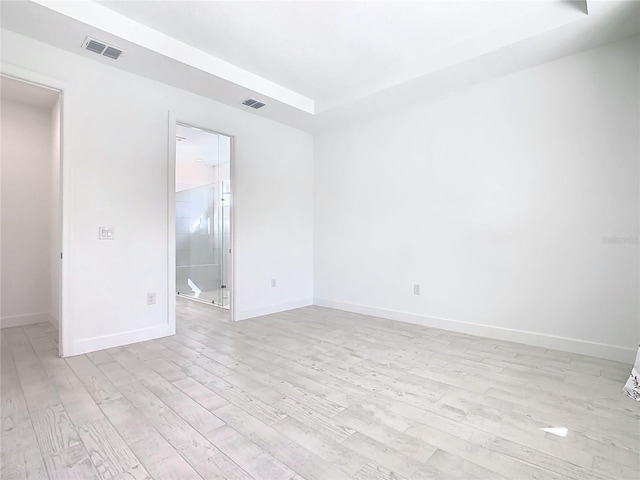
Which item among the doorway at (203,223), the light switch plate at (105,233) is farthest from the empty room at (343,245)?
the doorway at (203,223)

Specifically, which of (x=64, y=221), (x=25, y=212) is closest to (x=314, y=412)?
(x=64, y=221)

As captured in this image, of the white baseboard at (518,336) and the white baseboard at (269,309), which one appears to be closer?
the white baseboard at (518,336)

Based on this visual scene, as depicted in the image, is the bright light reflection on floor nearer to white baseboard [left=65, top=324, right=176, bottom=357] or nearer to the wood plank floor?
the wood plank floor

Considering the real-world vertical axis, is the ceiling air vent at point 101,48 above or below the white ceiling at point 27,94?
below

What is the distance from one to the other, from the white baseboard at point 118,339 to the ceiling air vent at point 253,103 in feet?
8.66

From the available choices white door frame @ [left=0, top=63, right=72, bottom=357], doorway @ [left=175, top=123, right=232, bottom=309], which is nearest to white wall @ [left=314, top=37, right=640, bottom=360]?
doorway @ [left=175, top=123, right=232, bottom=309]

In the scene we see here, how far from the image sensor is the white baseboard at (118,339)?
286 cm

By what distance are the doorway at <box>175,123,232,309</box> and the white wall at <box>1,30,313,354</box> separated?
1.15 meters

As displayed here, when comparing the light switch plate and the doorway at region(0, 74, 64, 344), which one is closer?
the light switch plate

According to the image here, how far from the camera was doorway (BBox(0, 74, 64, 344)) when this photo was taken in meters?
3.88

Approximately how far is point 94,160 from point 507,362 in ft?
13.0

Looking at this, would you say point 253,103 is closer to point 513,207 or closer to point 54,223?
point 54,223

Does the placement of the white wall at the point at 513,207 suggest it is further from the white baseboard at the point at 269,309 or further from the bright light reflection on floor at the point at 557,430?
the bright light reflection on floor at the point at 557,430

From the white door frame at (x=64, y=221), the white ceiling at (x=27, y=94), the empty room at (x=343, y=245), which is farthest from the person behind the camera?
the white ceiling at (x=27, y=94)
